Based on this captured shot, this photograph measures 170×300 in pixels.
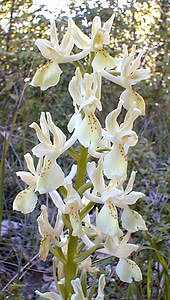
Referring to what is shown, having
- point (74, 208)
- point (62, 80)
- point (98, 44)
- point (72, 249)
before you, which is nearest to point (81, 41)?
point (98, 44)

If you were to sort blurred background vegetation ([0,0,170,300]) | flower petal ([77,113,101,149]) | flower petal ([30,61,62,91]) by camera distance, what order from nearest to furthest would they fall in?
flower petal ([77,113,101,149])
flower petal ([30,61,62,91])
blurred background vegetation ([0,0,170,300])

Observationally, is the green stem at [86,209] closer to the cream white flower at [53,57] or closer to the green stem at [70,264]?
the green stem at [70,264]

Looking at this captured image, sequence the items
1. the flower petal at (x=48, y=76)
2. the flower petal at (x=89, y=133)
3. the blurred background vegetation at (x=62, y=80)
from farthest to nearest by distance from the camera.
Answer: the blurred background vegetation at (x=62, y=80) → the flower petal at (x=48, y=76) → the flower petal at (x=89, y=133)

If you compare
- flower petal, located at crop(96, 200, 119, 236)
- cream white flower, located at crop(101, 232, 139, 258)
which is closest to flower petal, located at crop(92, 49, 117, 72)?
flower petal, located at crop(96, 200, 119, 236)

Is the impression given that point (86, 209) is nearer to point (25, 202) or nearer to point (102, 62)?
point (25, 202)

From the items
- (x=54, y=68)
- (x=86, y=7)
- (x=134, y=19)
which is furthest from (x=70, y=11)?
(x=54, y=68)

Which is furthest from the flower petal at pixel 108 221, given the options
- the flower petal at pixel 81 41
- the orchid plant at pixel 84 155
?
the flower petal at pixel 81 41

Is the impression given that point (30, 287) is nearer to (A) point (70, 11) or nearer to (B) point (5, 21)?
(A) point (70, 11)

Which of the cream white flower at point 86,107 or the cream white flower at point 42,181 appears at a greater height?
the cream white flower at point 86,107

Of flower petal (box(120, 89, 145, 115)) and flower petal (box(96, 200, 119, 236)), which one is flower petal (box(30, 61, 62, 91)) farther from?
flower petal (box(96, 200, 119, 236))
